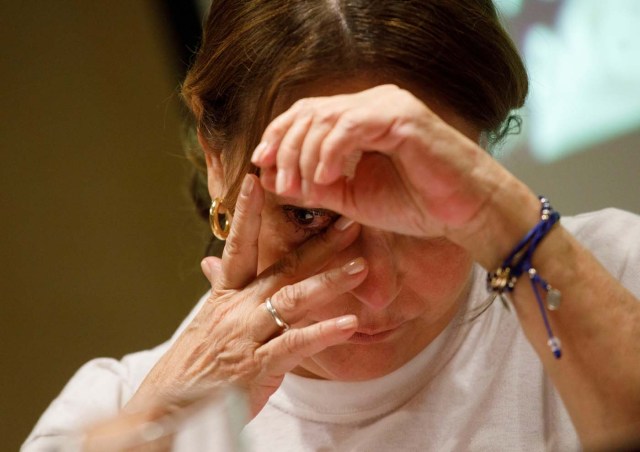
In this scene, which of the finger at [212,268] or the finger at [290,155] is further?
the finger at [212,268]

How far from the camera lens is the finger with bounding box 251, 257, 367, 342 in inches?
42.4

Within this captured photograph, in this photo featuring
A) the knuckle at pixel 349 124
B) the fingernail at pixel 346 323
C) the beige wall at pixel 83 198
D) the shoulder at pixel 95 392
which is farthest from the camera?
the beige wall at pixel 83 198

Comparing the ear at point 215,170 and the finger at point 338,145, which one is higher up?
the finger at point 338,145

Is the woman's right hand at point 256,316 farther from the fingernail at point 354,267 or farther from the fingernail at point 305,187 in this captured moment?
the fingernail at point 305,187

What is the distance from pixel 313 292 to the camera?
108 cm

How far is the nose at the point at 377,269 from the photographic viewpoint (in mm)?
1103

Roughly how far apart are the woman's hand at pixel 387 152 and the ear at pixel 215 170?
0.97 ft

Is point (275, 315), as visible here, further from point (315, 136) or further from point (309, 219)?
point (315, 136)

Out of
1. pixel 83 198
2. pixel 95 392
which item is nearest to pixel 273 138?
pixel 95 392

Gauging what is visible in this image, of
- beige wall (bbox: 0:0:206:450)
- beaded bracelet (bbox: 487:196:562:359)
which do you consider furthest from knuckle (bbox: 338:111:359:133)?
beige wall (bbox: 0:0:206:450)

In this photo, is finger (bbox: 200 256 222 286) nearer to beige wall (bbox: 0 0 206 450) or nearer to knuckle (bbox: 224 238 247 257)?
knuckle (bbox: 224 238 247 257)

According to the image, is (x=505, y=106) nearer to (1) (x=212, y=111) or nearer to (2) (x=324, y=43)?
(2) (x=324, y=43)

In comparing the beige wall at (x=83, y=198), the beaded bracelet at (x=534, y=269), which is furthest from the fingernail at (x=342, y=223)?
the beige wall at (x=83, y=198)

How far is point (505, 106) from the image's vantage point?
1.24 meters
